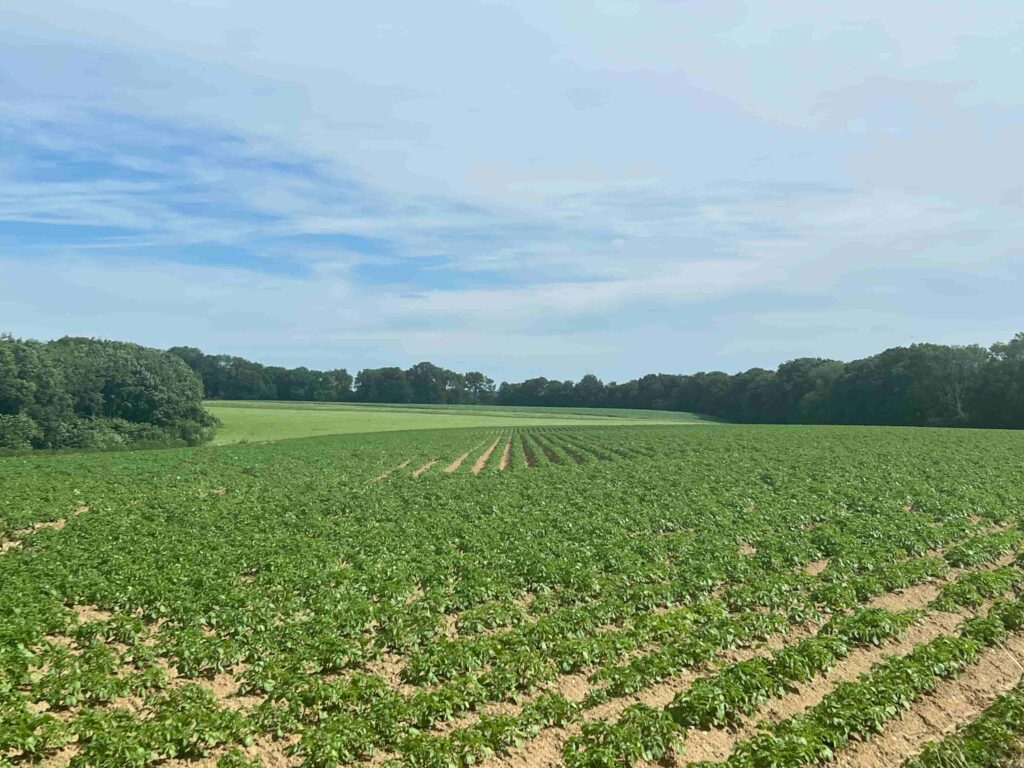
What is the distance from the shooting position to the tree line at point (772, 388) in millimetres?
95562

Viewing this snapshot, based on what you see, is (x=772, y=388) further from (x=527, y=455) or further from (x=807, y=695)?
(x=807, y=695)

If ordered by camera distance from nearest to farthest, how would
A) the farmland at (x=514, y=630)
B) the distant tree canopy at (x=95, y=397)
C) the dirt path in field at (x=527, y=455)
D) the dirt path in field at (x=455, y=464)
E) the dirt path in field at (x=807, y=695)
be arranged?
the farmland at (x=514, y=630), the dirt path in field at (x=807, y=695), the dirt path in field at (x=455, y=464), the dirt path in field at (x=527, y=455), the distant tree canopy at (x=95, y=397)

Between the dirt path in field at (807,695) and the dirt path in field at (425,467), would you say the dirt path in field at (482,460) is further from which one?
the dirt path in field at (807,695)

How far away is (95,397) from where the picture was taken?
6619 cm

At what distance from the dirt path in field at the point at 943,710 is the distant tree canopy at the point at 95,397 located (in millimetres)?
66266

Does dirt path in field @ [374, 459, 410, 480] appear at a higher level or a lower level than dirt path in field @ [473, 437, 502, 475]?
lower

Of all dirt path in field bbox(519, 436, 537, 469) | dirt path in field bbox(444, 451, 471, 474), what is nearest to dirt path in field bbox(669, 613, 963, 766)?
dirt path in field bbox(444, 451, 471, 474)

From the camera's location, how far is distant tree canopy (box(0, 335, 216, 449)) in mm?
58781

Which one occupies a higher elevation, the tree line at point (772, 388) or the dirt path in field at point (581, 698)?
the tree line at point (772, 388)

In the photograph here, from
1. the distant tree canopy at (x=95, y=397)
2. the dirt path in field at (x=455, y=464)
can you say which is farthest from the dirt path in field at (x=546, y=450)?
the distant tree canopy at (x=95, y=397)

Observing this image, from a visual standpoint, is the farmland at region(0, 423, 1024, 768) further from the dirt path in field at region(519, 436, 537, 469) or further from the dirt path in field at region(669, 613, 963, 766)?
the dirt path in field at region(519, 436, 537, 469)

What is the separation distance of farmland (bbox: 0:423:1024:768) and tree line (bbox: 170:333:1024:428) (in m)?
85.4

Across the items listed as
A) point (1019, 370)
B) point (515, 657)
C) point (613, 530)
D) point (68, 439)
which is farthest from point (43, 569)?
point (1019, 370)

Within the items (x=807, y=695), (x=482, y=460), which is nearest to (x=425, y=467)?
(x=482, y=460)
